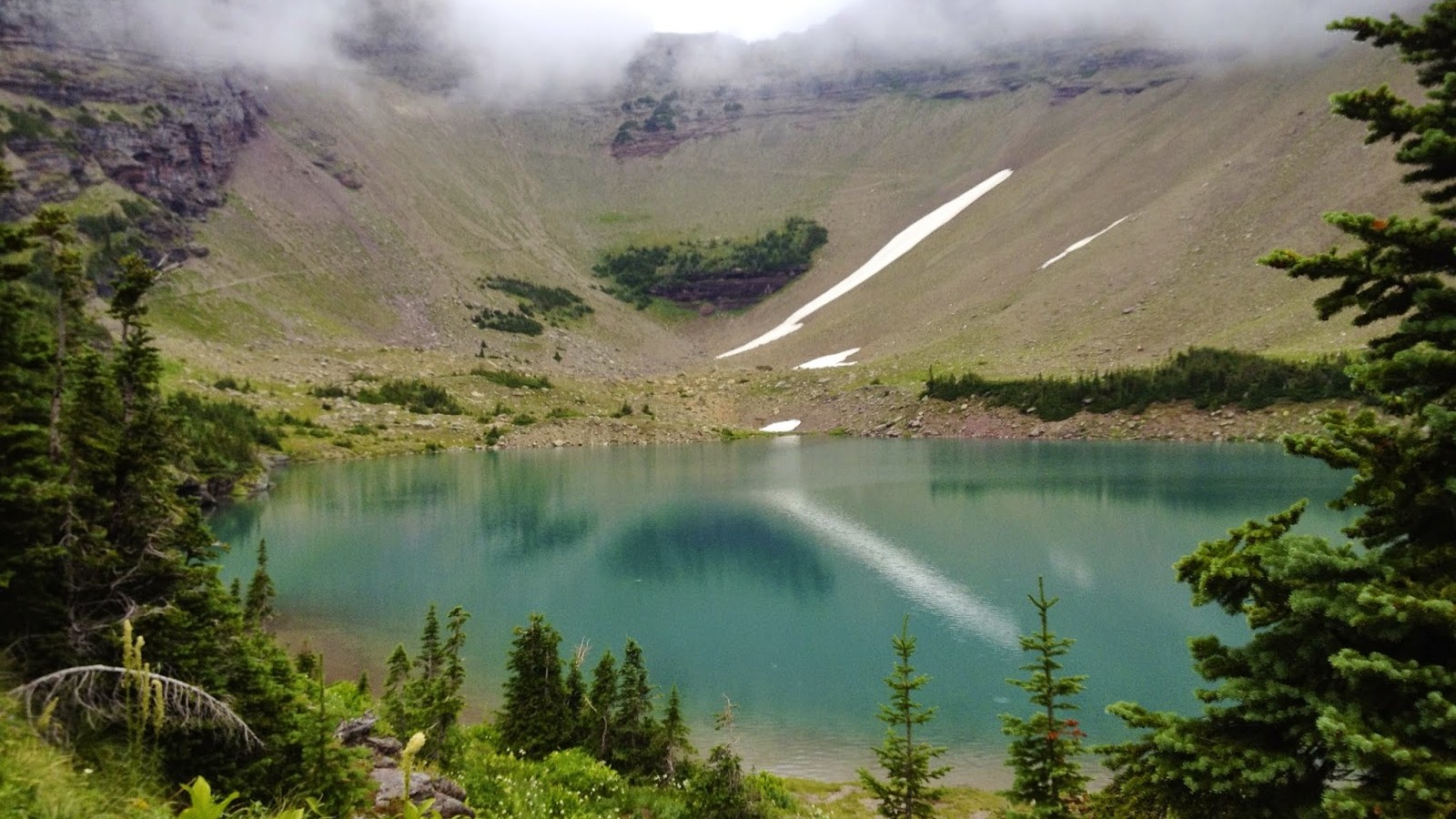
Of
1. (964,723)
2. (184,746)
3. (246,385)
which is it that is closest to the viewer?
(184,746)

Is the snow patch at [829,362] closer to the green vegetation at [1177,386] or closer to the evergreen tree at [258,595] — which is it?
the green vegetation at [1177,386]

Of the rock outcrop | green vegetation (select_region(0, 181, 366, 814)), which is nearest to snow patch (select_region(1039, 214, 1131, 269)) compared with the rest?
the rock outcrop

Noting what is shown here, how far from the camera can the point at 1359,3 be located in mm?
135625

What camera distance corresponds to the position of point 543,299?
465 feet

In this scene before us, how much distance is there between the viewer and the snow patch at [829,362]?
369ft

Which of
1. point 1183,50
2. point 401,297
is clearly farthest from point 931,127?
point 401,297

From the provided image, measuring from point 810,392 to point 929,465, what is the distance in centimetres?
4080

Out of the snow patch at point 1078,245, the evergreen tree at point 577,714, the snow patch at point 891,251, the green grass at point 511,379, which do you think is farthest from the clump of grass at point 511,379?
the evergreen tree at point 577,714

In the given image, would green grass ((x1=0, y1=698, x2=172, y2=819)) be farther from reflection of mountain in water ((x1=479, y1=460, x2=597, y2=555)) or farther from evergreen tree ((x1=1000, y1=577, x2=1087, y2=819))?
reflection of mountain in water ((x1=479, y1=460, x2=597, y2=555))

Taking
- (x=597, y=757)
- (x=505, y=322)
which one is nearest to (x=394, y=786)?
(x=597, y=757)

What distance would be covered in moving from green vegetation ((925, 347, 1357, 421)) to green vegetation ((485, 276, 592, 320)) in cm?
7129

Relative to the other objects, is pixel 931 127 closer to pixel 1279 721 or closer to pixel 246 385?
pixel 246 385

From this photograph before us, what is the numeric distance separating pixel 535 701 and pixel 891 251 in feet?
465

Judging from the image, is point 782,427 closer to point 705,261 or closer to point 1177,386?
point 1177,386
